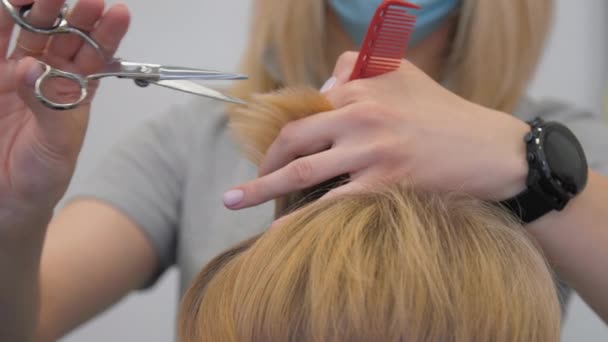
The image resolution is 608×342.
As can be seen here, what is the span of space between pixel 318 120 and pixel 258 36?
1.55 feet

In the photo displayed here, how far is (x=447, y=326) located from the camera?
1.85 feet

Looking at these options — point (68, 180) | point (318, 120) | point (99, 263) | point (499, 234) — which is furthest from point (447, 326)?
point (99, 263)

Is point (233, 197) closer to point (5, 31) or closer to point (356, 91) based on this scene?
point (356, 91)

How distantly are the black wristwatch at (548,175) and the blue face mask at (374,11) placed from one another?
276 mm

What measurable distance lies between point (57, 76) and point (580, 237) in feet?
1.73

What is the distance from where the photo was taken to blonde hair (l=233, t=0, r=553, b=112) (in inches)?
37.8

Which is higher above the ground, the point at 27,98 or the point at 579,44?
the point at 27,98

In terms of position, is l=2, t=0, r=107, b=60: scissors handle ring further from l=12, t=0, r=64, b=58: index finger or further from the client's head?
the client's head

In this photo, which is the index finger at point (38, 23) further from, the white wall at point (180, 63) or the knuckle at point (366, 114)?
the white wall at point (180, 63)

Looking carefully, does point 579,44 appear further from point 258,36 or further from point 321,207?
point 321,207

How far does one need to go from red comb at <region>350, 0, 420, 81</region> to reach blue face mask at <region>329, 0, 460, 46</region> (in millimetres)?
215

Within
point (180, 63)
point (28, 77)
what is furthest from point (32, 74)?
point (180, 63)

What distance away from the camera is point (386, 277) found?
565 mm

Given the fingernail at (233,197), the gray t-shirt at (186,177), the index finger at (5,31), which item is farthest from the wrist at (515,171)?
the index finger at (5,31)
